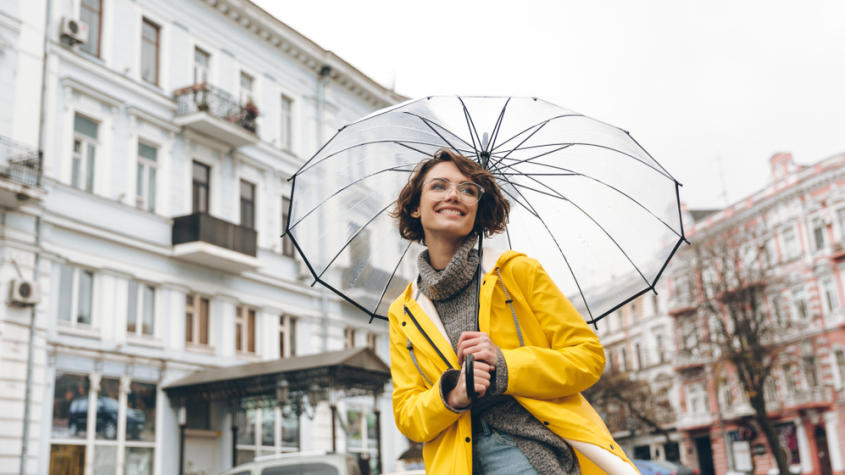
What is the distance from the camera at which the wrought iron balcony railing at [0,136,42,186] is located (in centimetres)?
1608

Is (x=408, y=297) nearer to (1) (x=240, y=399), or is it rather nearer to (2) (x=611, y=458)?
(2) (x=611, y=458)

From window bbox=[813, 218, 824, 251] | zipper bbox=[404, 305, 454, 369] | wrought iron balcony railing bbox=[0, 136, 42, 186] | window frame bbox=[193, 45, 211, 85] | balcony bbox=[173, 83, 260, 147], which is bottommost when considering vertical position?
zipper bbox=[404, 305, 454, 369]

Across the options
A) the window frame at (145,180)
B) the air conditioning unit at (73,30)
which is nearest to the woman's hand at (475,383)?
the air conditioning unit at (73,30)

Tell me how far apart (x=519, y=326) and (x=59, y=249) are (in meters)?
16.6

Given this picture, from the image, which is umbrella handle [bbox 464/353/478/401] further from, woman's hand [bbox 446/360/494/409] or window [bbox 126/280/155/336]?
window [bbox 126/280/155/336]

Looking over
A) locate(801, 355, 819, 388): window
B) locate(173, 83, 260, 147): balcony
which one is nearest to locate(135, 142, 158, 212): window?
locate(173, 83, 260, 147): balcony

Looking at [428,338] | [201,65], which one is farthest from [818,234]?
[428,338]

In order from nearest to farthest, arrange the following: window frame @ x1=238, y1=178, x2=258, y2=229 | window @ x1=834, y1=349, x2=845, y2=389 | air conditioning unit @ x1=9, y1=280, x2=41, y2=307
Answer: air conditioning unit @ x1=9, y1=280, x2=41, y2=307, window frame @ x1=238, y1=178, x2=258, y2=229, window @ x1=834, y1=349, x2=845, y2=389

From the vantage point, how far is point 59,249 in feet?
56.3

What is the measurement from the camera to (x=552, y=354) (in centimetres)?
245

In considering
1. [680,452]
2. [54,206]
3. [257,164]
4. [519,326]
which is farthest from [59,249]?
[680,452]

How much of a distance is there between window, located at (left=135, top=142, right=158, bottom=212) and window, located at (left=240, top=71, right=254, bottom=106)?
13.9ft

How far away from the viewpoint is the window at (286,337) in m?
24.0

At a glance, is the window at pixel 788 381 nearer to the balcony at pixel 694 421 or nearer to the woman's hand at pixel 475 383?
the balcony at pixel 694 421
